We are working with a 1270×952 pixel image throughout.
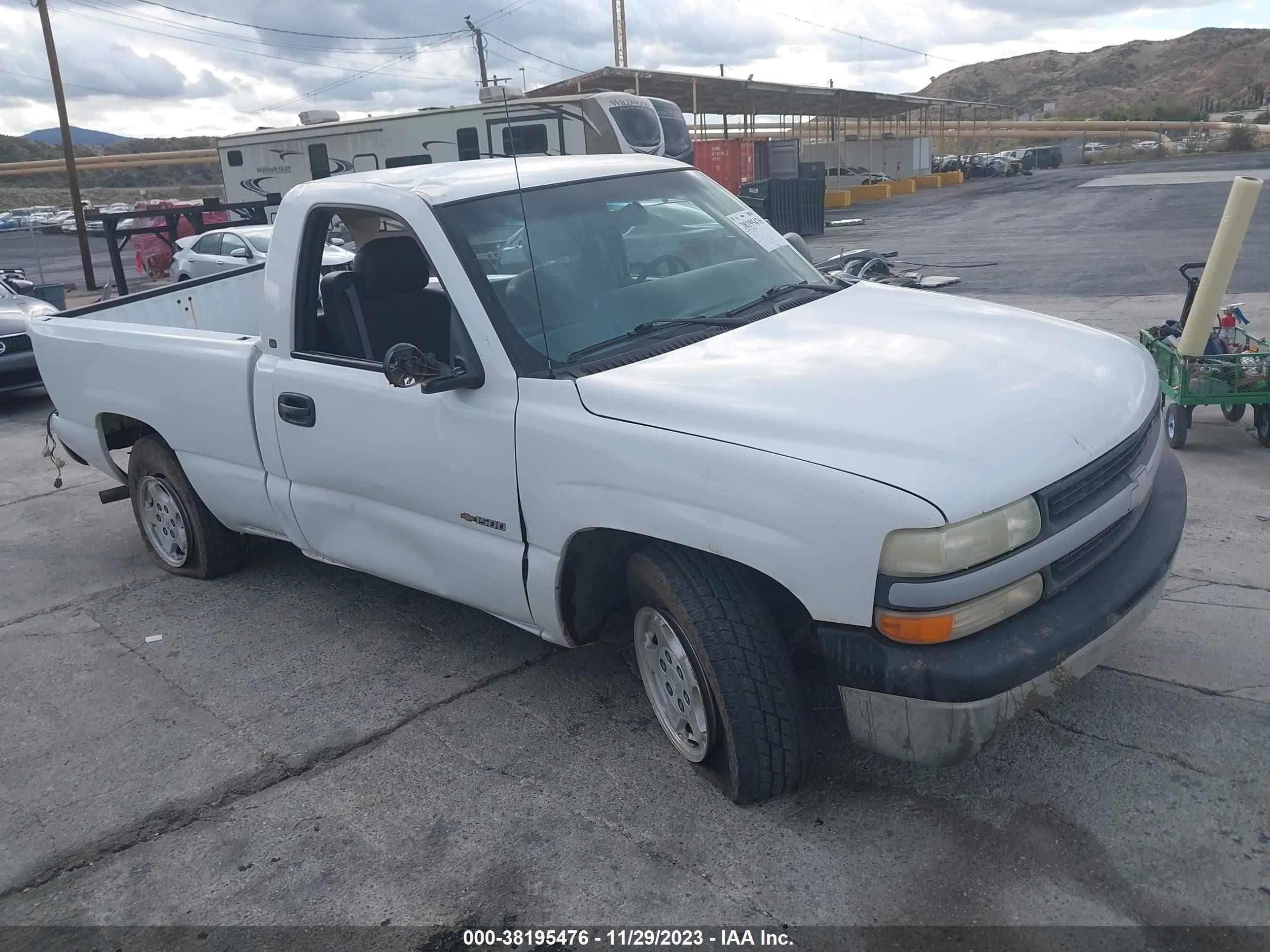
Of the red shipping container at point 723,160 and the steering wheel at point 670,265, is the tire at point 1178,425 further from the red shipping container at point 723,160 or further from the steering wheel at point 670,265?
the red shipping container at point 723,160

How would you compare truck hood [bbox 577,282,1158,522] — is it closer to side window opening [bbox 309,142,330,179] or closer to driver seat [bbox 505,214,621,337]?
driver seat [bbox 505,214,621,337]

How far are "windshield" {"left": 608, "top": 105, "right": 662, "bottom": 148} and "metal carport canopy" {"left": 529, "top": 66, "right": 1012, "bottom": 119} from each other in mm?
5623

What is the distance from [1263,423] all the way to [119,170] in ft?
351

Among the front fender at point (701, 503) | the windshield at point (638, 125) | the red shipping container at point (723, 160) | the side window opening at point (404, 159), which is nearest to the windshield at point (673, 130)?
the windshield at point (638, 125)

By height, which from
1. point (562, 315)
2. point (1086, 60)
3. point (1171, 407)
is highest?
point (1086, 60)

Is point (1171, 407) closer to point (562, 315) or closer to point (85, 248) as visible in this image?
point (562, 315)

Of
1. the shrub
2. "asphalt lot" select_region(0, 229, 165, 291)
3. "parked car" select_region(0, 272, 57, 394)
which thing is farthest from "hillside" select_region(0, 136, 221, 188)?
"parked car" select_region(0, 272, 57, 394)

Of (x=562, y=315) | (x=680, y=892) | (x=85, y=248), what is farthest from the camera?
(x=85, y=248)

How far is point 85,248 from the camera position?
942 inches

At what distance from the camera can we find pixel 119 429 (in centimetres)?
549

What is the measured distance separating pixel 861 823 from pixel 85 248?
25555 millimetres

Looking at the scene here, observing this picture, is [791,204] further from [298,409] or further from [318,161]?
[298,409]

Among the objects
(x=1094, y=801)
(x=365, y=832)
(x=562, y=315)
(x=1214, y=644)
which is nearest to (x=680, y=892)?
(x=365, y=832)

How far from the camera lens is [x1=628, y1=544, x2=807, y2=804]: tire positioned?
9.43 feet
